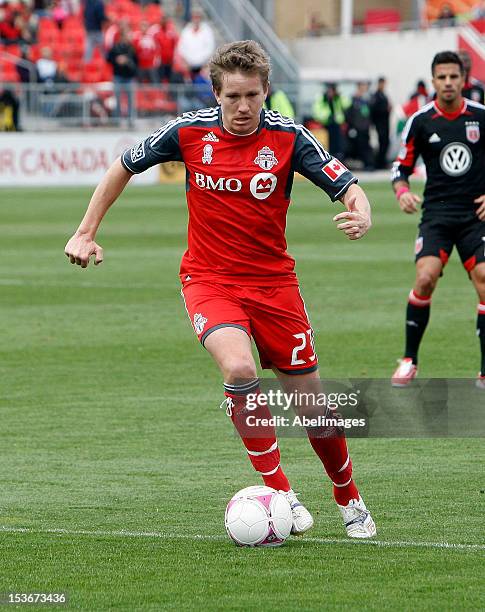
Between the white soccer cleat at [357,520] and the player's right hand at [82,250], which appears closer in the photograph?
the white soccer cleat at [357,520]

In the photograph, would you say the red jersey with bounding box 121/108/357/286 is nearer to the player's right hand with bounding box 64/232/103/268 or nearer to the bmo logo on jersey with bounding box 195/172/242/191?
the bmo logo on jersey with bounding box 195/172/242/191

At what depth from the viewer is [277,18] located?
47.4 m

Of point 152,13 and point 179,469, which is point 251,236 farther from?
point 152,13

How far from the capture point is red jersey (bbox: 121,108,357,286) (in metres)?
6.00

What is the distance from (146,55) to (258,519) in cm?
2919

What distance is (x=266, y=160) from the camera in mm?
5992

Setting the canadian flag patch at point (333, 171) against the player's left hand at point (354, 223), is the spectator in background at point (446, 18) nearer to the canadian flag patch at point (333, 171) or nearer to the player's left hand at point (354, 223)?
the canadian flag patch at point (333, 171)

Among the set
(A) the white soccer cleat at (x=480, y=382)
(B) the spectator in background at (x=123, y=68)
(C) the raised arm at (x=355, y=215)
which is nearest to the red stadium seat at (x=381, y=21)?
(B) the spectator in background at (x=123, y=68)

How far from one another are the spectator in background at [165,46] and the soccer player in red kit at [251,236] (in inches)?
1136

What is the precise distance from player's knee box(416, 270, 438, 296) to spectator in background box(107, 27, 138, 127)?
2360cm

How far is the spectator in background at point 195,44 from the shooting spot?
115 ft

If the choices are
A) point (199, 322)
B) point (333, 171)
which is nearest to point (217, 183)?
point (333, 171)

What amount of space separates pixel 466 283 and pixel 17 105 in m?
17.4

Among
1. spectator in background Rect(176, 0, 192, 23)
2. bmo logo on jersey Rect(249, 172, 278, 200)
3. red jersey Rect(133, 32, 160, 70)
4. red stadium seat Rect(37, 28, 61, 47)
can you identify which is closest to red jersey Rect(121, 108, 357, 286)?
bmo logo on jersey Rect(249, 172, 278, 200)
